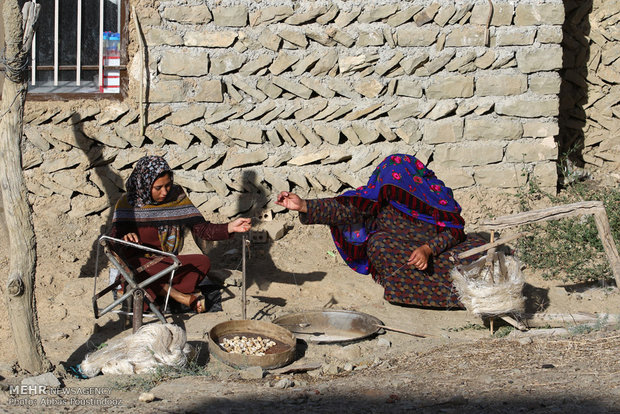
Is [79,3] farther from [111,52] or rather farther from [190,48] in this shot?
[190,48]

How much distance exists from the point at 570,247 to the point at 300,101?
8.46ft

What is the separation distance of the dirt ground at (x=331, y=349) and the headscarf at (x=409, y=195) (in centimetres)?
66

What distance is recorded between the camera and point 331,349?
482 centimetres

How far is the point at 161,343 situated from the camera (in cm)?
427

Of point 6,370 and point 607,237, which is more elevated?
point 607,237

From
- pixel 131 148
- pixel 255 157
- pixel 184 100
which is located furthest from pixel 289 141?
pixel 131 148

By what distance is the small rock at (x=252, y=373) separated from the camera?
422 centimetres

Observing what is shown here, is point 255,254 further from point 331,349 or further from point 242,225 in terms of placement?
point 331,349

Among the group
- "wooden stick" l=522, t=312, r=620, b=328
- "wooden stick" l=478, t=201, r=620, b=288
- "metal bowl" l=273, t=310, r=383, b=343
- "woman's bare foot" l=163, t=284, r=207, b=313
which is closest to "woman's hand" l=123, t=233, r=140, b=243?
"woman's bare foot" l=163, t=284, r=207, b=313

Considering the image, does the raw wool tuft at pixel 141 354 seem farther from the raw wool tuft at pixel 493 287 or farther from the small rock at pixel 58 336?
the raw wool tuft at pixel 493 287

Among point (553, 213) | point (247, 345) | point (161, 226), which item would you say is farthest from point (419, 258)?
point (161, 226)

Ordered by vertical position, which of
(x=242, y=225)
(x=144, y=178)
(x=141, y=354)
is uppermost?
(x=144, y=178)

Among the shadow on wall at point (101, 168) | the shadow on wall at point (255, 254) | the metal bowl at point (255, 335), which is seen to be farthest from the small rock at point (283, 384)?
the shadow on wall at point (101, 168)

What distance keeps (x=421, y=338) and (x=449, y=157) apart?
2252 mm
